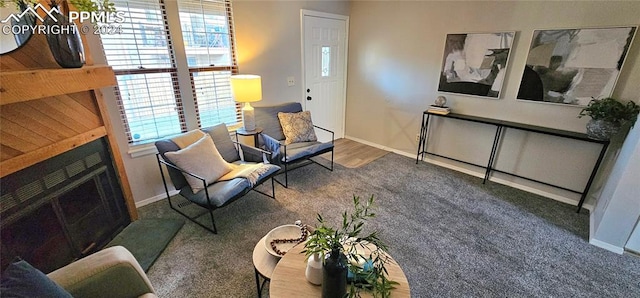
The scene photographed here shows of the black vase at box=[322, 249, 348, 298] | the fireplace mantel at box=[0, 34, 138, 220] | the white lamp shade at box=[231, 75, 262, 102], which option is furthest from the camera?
the white lamp shade at box=[231, 75, 262, 102]

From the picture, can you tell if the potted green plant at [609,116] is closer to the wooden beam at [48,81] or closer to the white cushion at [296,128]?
the white cushion at [296,128]

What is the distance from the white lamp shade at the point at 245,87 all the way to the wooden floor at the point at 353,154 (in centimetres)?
153

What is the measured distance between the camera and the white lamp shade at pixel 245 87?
2732 millimetres

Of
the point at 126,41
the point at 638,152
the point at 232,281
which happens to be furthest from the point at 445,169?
the point at 126,41

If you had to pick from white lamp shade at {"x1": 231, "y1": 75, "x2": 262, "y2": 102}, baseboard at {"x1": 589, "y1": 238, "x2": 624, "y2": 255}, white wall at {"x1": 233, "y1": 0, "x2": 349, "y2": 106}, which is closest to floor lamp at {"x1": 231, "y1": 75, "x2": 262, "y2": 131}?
white lamp shade at {"x1": 231, "y1": 75, "x2": 262, "y2": 102}

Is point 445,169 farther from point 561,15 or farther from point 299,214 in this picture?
point 299,214

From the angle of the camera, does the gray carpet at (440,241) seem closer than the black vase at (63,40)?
No

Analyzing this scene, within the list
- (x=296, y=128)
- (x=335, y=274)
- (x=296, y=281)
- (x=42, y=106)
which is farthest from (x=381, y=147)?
(x=42, y=106)

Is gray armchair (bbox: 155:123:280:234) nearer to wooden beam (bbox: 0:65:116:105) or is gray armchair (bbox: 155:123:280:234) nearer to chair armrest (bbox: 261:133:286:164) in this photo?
chair armrest (bbox: 261:133:286:164)

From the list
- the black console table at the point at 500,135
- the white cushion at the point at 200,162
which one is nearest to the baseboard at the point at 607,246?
the black console table at the point at 500,135

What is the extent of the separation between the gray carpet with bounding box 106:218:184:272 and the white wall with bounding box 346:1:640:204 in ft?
10.6

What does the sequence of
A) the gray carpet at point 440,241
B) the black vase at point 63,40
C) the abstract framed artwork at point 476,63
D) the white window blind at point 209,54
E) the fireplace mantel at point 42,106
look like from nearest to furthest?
the fireplace mantel at point 42,106 → the black vase at point 63,40 → the gray carpet at point 440,241 → the white window blind at point 209,54 → the abstract framed artwork at point 476,63

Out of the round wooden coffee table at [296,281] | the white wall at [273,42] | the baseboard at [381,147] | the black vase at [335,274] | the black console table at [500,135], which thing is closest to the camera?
the black vase at [335,274]

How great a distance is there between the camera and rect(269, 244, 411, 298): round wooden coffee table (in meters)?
1.22
